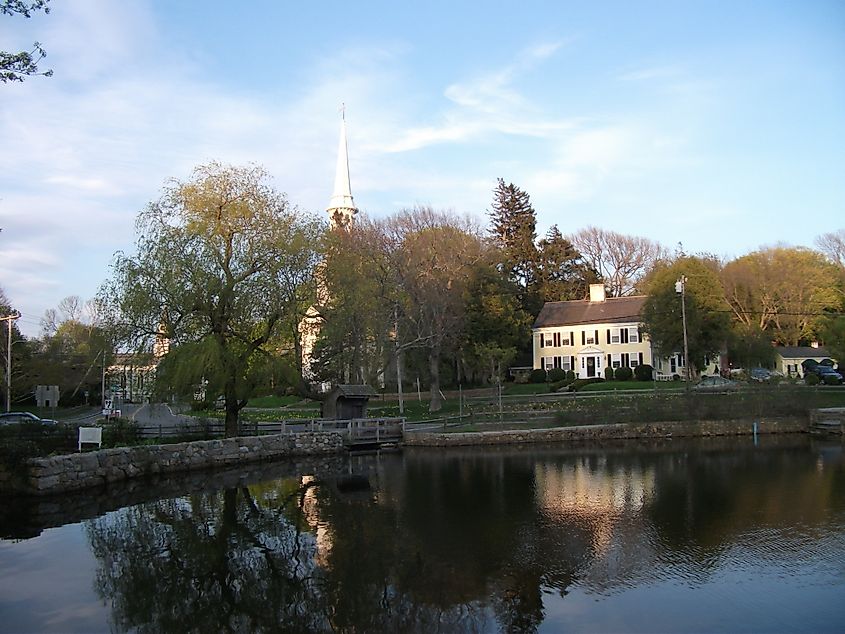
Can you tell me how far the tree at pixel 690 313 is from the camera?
5072 cm

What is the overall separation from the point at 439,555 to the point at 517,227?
60.6 m

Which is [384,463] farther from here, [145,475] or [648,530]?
[648,530]

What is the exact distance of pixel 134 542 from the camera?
48.4 feet

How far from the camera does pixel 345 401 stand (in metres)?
35.6

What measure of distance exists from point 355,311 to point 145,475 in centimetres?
1290

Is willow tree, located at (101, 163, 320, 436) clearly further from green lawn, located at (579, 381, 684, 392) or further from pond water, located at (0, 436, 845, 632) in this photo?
green lawn, located at (579, 381, 684, 392)

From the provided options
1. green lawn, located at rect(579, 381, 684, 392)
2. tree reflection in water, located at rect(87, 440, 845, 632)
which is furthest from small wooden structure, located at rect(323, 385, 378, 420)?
green lawn, located at rect(579, 381, 684, 392)

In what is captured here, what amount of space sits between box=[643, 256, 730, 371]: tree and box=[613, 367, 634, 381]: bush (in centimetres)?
389

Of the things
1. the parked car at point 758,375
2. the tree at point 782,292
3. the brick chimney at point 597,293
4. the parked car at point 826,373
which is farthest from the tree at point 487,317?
the parked car at point 826,373

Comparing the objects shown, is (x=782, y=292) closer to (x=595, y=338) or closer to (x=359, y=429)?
(x=595, y=338)

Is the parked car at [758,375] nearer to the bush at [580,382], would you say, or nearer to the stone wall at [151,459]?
the bush at [580,382]

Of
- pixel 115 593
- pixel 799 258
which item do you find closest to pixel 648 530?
pixel 115 593

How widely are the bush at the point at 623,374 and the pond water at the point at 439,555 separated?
32.6m

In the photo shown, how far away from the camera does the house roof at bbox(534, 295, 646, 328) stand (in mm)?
60031
